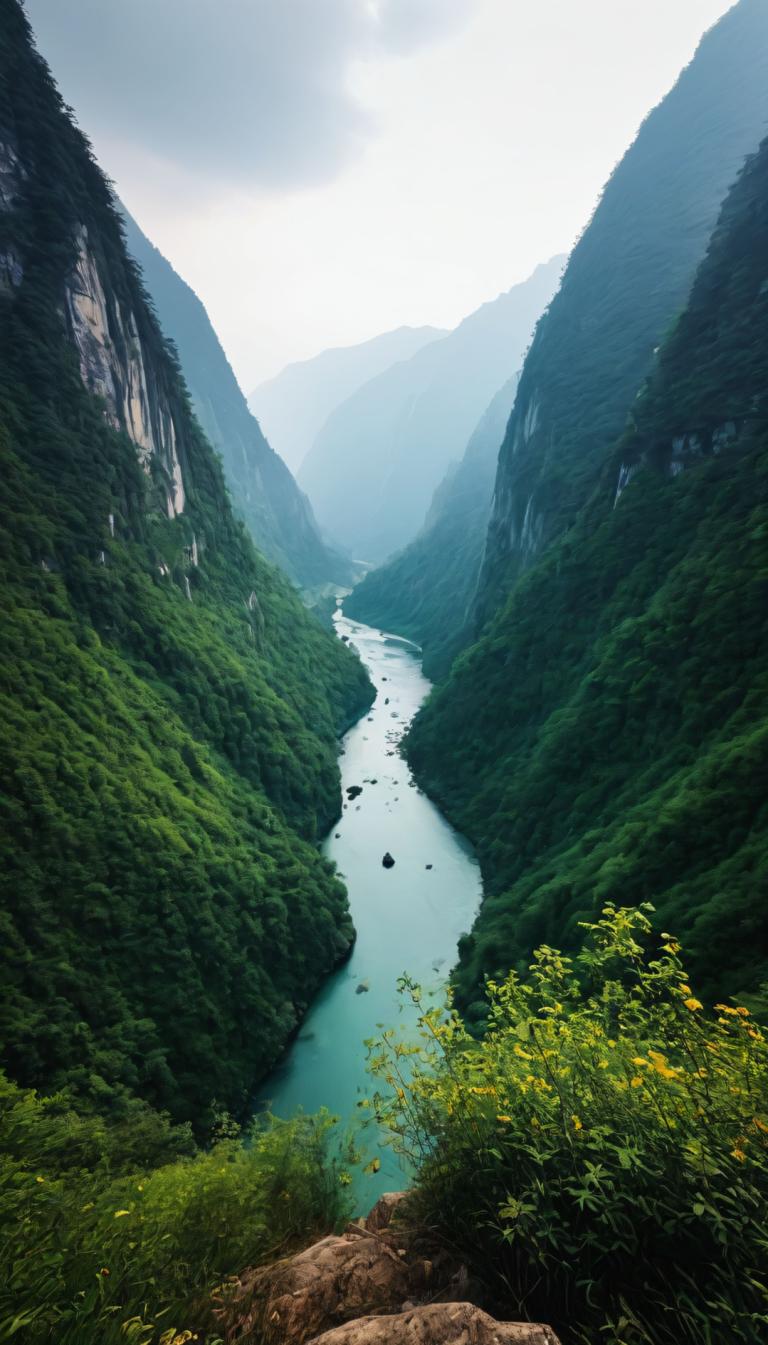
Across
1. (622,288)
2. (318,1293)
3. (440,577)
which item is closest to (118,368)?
(318,1293)

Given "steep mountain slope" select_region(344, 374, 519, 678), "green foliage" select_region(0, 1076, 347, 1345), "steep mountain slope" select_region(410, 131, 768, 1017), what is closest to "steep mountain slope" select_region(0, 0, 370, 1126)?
"green foliage" select_region(0, 1076, 347, 1345)

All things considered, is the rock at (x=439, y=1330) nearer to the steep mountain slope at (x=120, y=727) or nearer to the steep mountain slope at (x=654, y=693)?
the steep mountain slope at (x=654, y=693)

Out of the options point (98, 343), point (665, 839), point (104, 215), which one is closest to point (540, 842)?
point (665, 839)

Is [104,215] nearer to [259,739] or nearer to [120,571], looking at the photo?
[120,571]

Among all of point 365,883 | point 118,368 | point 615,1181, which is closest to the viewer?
point 615,1181

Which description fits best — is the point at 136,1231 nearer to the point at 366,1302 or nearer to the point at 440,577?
the point at 366,1302

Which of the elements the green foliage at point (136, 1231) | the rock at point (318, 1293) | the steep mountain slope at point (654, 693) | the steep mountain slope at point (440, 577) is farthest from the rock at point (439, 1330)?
the steep mountain slope at point (440, 577)
